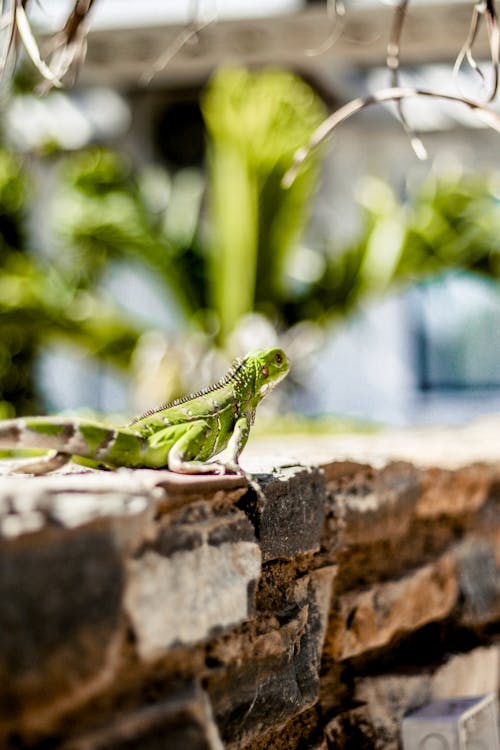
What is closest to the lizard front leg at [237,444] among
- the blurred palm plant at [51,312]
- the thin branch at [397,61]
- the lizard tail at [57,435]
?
the lizard tail at [57,435]

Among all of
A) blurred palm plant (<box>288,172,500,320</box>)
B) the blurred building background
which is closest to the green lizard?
the blurred building background

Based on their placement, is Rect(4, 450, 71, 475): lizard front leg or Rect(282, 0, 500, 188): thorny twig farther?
Rect(282, 0, 500, 188): thorny twig

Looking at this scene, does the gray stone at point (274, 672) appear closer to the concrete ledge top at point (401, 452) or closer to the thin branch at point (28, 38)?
the concrete ledge top at point (401, 452)

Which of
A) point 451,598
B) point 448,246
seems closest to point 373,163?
point 448,246

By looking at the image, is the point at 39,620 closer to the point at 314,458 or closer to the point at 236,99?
the point at 314,458

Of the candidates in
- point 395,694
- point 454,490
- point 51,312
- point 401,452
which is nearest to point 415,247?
point 51,312

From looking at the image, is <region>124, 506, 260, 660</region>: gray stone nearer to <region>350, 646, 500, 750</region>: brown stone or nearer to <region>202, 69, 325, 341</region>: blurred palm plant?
<region>350, 646, 500, 750</region>: brown stone
